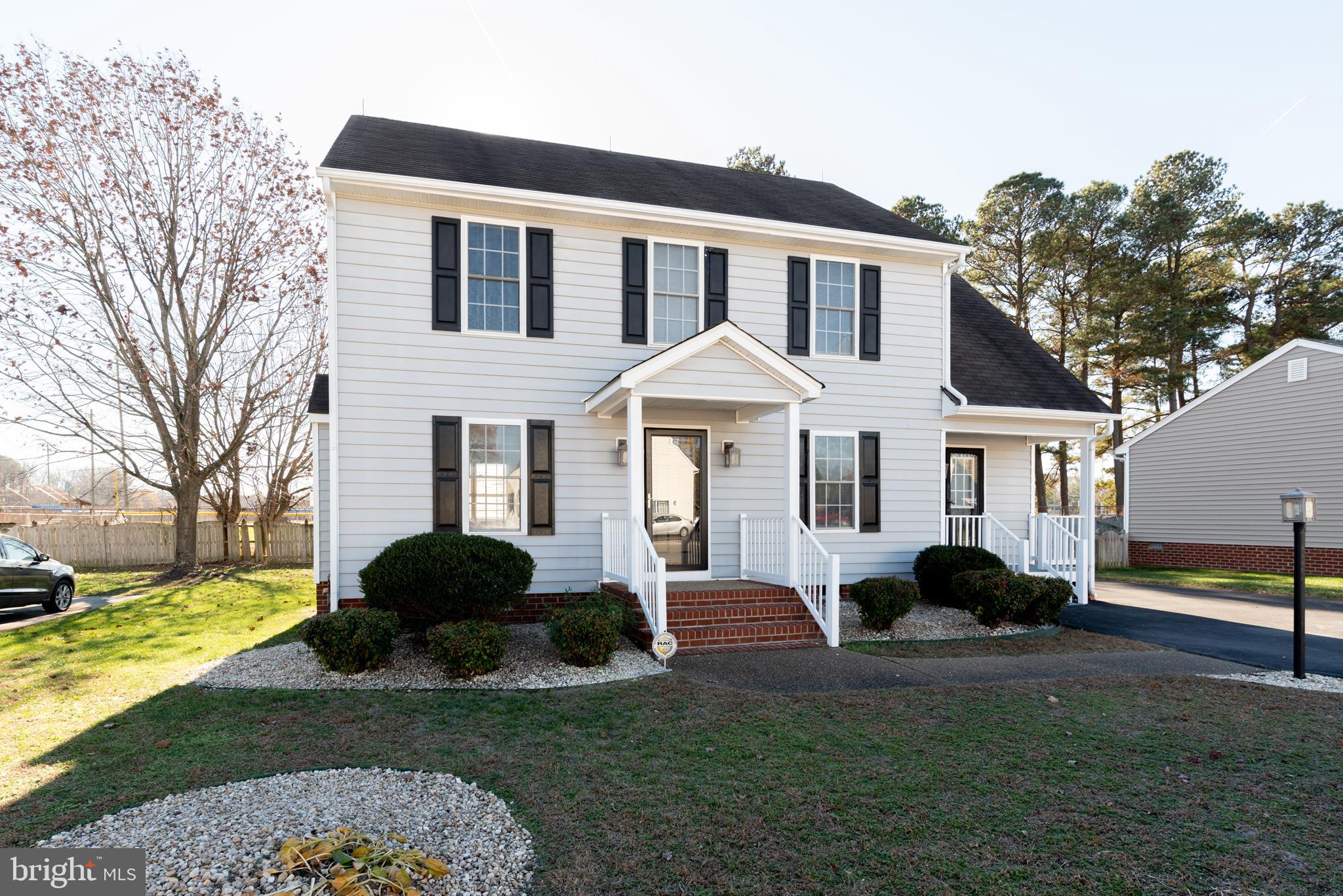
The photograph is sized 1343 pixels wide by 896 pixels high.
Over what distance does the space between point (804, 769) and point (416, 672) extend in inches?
174

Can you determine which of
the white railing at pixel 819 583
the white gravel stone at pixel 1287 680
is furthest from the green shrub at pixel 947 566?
the white gravel stone at pixel 1287 680

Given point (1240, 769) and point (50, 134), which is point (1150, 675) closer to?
point (1240, 769)

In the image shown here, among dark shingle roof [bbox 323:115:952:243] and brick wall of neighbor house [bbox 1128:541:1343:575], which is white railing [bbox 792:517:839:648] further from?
brick wall of neighbor house [bbox 1128:541:1343:575]

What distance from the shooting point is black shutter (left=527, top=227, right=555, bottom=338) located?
9.55m

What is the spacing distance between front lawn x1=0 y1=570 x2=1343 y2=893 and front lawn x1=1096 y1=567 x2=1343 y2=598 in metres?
10.1

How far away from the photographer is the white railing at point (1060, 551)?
11.6 metres

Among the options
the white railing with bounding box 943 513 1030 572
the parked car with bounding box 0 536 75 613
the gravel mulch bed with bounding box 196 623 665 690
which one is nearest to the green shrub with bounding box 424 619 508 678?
the gravel mulch bed with bounding box 196 623 665 690

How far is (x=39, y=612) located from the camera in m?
11.7

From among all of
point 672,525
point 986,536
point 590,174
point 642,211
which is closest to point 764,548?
point 672,525

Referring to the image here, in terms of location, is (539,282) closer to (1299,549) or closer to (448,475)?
(448,475)

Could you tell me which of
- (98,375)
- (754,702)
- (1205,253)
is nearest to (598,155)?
(754,702)

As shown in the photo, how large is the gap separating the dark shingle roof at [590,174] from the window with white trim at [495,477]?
10.8 feet

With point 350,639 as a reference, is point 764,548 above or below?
above

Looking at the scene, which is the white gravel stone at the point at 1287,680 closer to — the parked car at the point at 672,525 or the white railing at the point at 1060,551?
the white railing at the point at 1060,551
